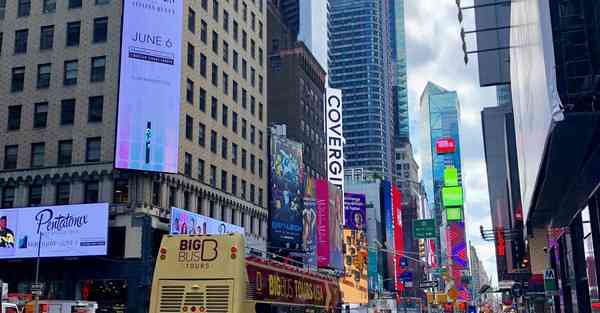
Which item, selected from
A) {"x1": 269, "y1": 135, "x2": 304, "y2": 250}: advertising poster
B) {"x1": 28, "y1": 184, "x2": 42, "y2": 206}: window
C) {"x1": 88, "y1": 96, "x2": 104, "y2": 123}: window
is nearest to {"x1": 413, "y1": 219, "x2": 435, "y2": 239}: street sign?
{"x1": 269, "y1": 135, "x2": 304, "y2": 250}: advertising poster

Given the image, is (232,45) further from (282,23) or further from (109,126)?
(282,23)

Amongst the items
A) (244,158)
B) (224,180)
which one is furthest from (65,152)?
(244,158)

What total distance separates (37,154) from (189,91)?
12.7m

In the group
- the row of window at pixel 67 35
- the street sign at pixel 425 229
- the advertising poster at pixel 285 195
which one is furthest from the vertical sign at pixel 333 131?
the row of window at pixel 67 35

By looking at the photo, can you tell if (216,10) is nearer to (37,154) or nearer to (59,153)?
(59,153)

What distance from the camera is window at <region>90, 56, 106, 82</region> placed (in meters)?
52.7

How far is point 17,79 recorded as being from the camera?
5531 centimetres

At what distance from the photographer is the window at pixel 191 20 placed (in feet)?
191

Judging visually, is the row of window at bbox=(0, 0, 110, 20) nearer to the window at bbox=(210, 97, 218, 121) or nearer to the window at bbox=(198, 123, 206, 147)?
the window at bbox=(198, 123, 206, 147)

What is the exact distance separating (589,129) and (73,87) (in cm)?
4451

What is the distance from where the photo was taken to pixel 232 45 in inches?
2677

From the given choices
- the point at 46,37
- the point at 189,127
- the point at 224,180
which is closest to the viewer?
the point at 46,37

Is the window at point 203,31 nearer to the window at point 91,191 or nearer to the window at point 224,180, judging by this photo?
the window at point 224,180

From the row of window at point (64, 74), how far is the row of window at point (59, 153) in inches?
181
